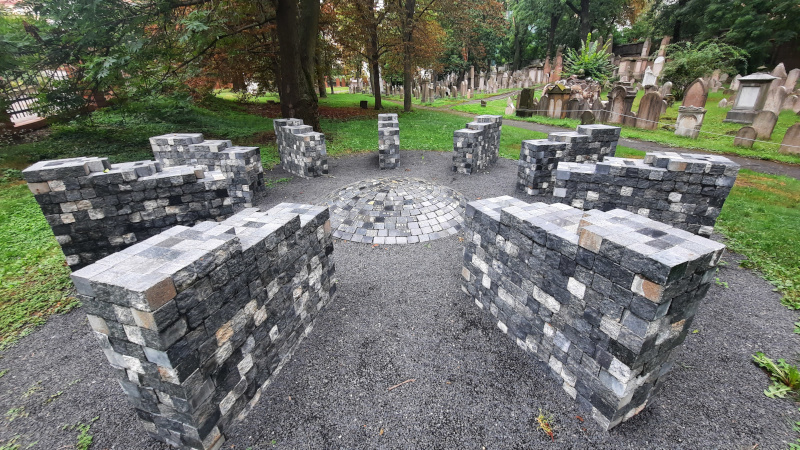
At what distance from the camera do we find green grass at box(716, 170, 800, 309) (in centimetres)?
594

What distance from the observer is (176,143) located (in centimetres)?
1029

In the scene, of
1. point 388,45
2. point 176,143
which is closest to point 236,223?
point 176,143

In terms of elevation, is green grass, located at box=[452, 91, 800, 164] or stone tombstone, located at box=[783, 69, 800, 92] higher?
stone tombstone, located at box=[783, 69, 800, 92]

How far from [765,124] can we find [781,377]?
15093 millimetres

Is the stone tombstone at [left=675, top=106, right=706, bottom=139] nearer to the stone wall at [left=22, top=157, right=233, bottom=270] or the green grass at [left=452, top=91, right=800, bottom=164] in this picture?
the green grass at [left=452, top=91, right=800, bottom=164]

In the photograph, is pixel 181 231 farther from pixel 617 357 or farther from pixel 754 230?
pixel 754 230

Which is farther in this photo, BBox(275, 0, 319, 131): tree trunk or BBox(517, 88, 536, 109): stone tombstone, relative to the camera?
BBox(517, 88, 536, 109): stone tombstone

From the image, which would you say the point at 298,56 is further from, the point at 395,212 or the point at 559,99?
the point at 559,99

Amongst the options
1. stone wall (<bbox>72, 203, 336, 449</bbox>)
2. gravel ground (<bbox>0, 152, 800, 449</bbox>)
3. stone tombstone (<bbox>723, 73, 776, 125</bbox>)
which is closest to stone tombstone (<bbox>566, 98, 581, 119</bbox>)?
stone tombstone (<bbox>723, 73, 776, 125</bbox>)

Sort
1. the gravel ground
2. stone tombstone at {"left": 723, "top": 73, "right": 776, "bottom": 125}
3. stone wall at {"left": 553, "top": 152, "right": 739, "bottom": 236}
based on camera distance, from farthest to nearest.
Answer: stone tombstone at {"left": 723, "top": 73, "right": 776, "bottom": 125} → stone wall at {"left": 553, "top": 152, "right": 739, "bottom": 236} → the gravel ground

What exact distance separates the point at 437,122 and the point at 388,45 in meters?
6.42

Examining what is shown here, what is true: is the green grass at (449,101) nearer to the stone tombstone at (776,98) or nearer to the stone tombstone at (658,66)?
the stone tombstone at (658,66)

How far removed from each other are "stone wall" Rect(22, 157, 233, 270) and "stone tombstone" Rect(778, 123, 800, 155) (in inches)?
754

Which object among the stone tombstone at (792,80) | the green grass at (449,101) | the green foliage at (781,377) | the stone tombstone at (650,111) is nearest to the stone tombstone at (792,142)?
the stone tombstone at (650,111)
